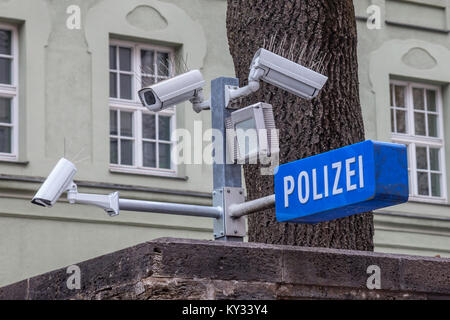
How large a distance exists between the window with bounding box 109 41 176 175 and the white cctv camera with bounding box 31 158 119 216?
33.4 ft

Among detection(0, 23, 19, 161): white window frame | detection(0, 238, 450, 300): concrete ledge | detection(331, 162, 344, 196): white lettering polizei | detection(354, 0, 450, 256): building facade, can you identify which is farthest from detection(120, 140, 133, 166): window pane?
detection(331, 162, 344, 196): white lettering polizei

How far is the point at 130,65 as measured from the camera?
16828 millimetres

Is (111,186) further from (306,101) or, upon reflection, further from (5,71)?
(306,101)

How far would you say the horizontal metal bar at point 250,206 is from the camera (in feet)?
19.9

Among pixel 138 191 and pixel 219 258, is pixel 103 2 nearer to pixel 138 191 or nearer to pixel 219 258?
pixel 138 191

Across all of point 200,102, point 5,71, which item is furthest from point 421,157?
point 200,102

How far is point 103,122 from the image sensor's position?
16312 millimetres

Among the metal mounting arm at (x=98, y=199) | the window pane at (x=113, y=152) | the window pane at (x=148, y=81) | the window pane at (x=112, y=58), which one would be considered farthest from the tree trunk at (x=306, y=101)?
the window pane at (x=112, y=58)

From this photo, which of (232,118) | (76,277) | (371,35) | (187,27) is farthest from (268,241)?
(371,35)

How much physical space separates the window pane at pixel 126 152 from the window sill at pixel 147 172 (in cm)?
12

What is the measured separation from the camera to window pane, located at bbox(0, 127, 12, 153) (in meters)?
15.8

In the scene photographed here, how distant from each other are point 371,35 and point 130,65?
392 cm

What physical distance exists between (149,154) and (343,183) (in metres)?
11.4

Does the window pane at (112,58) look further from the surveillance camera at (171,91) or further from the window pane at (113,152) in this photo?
the surveillance camera at (171,91)
